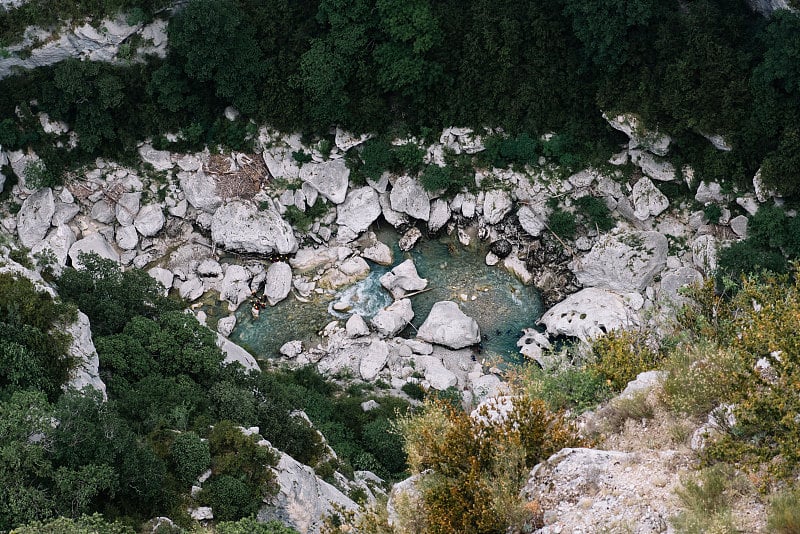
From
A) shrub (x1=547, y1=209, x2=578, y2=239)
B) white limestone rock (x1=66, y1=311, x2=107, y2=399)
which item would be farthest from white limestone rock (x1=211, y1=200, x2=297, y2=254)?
white limestone rock (x1=66, y1=311, x2=107, y2=399)

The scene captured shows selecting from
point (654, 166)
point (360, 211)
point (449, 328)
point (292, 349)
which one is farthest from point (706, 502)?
point (360, 211)

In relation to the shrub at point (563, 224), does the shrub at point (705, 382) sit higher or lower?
higher

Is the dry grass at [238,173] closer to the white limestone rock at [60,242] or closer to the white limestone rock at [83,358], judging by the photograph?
the white limestone rock at [60,242]

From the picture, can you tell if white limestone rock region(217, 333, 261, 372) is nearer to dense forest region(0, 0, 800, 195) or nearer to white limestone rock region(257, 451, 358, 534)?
white limestone rock region(257, 451, 358, 534)

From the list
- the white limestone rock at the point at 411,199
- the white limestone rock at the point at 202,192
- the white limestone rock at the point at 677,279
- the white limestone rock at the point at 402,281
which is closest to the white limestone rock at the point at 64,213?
the white limestone rock at the point at 202,192

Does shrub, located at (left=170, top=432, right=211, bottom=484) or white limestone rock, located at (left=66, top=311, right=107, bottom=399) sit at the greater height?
white limestone rock, located at (left=66, top=311, right=107, bottom=399)

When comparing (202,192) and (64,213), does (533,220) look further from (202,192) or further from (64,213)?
(64,213)

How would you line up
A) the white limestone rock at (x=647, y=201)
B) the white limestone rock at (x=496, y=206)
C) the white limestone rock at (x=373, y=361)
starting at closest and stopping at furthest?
the white limestone rock at (x=373, y=361)
the white limestone rock at (x=647, y=201)
the white limestone rock at (x=496, y=206)
